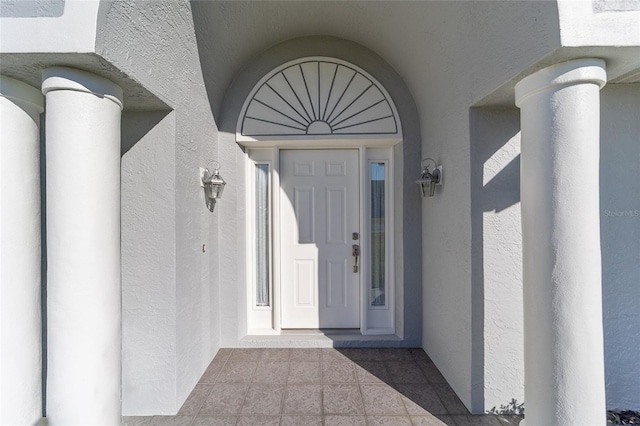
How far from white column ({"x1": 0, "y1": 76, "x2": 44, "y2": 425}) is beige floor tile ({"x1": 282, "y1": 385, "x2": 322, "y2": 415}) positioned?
1.72 meters

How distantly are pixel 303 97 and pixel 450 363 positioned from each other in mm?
3161

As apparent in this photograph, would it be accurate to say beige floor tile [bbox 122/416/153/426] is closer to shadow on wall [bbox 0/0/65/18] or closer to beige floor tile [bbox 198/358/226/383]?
beige floor tile [bbox 198/358/226/383]

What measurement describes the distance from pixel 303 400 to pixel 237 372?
79 cm

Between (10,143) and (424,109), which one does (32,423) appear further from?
(424,109)

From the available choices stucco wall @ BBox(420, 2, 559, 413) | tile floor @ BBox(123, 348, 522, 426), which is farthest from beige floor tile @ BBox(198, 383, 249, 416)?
stucco wall @ BBox(420, 2, 559, 413)

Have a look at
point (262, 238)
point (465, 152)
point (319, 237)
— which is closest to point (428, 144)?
point (465, 152)

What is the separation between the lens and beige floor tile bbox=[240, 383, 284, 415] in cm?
245

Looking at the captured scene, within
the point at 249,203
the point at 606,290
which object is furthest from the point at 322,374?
the point at 606,290

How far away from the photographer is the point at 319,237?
145 inches

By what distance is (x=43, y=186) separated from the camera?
2266 millimetres

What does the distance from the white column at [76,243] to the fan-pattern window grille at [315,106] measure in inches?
72.6

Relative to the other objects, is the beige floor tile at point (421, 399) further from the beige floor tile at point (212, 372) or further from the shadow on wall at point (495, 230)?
the beige floor tile at point (212, 372)

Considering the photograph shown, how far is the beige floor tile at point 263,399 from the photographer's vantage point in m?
2.45

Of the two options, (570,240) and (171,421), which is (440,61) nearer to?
(570,240)
